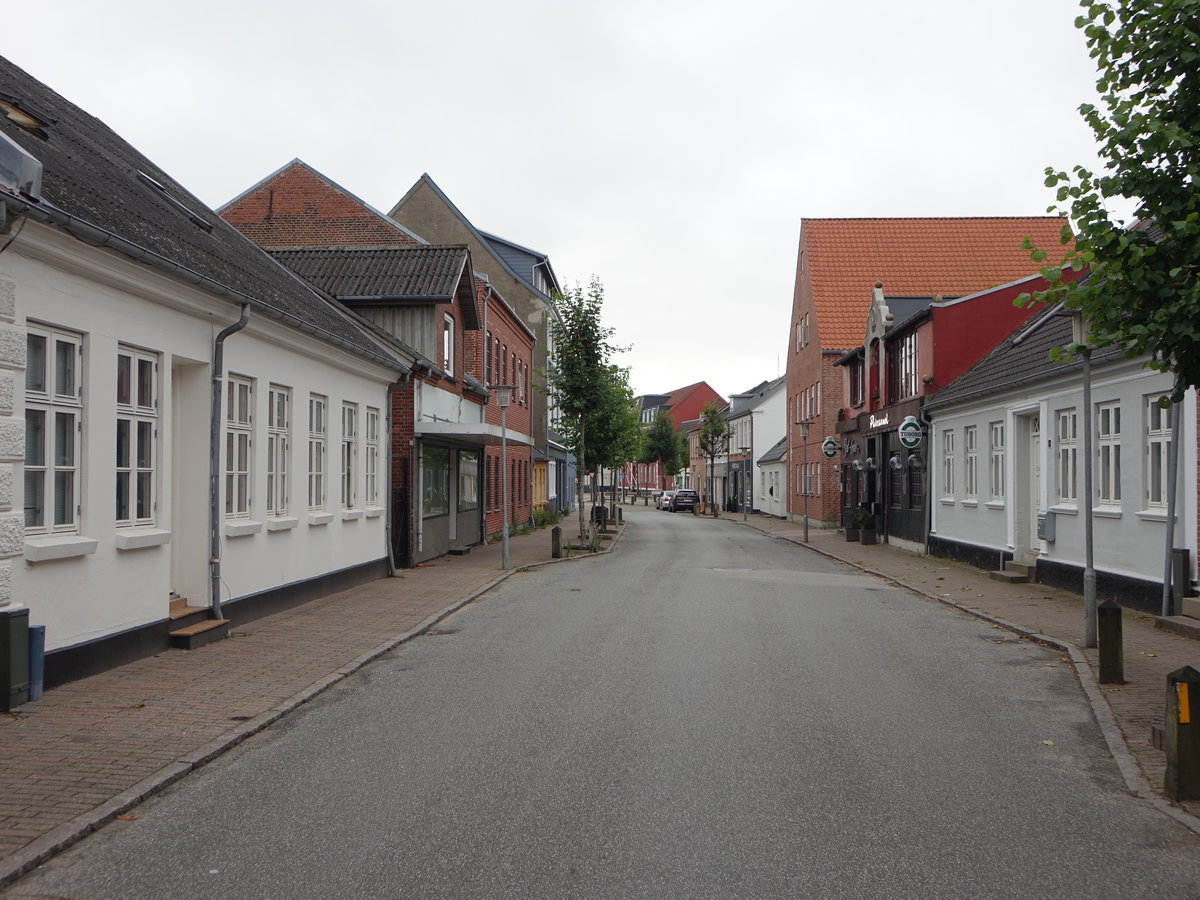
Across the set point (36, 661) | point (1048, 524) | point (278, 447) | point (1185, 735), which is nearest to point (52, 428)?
point (36, 661)

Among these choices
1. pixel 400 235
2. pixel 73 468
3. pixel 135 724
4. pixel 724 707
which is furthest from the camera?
pixel 400 235

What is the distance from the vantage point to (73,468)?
862cm

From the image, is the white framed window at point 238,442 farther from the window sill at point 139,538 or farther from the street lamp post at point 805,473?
the street lamp post at point 805,473

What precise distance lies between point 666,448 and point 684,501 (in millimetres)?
31319

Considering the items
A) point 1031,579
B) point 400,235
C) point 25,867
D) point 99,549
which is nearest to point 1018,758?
point 25,867

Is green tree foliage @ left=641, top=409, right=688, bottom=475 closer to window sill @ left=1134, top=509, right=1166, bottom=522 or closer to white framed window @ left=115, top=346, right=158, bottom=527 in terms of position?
window sill @ left=1134, top=509, right=1166, bottom=522

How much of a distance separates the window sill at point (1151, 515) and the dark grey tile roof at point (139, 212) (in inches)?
423

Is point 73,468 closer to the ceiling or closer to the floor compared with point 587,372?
closer to the floor

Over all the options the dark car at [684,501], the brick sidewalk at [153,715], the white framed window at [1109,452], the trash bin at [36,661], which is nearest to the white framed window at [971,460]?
the white framed window at [1109,452]

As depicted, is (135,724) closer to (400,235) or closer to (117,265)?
(117,265)

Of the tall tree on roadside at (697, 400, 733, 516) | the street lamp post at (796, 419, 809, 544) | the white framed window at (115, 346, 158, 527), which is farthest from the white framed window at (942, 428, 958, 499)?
the tall tree on roadside at (697, 400, 733, 516)

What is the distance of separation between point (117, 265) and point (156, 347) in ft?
3.85

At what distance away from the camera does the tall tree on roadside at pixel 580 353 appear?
93.8 ft

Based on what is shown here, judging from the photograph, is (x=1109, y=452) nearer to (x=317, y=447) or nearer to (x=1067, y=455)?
(x=1067, y=455)
